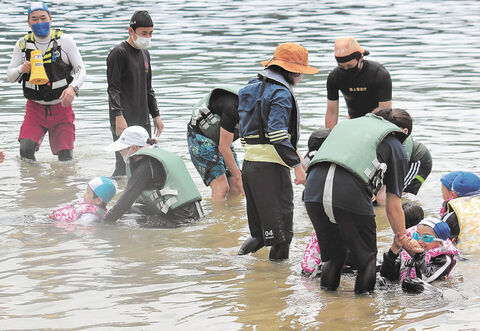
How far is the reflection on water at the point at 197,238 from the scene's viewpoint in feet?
19.8

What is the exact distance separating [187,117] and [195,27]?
45.2 ft

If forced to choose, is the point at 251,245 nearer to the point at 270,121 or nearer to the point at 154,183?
the point at 270,121

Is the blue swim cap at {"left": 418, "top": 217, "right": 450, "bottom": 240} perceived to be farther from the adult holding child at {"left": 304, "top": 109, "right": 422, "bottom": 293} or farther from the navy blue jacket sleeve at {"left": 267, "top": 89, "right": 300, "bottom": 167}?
the navy blue jacket sleeve at {"left": 267, "top": 89, "right": 300, "bottom": 167}

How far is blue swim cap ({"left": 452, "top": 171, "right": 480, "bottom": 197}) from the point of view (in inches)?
299

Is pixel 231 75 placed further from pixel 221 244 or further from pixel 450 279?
pixel 450 279

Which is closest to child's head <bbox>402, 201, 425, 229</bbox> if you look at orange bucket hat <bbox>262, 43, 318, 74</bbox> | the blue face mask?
orange bucket hat <bbox>262, 43, 318, 74</bbox>

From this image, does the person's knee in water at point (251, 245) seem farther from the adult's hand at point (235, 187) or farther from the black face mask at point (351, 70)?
the black face mask at point (351, 70)

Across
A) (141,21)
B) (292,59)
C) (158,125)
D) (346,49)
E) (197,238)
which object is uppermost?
(141,21)

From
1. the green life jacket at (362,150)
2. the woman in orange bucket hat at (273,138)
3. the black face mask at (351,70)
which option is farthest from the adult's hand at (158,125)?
the green life jacket at (362,150)

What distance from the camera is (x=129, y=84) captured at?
999 centimetres

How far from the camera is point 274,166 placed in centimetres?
688

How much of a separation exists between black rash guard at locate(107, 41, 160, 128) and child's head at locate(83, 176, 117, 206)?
4.91ft

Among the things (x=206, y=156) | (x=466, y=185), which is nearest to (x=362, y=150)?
(x=466, y=185)

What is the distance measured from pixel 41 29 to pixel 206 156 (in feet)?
9.34
